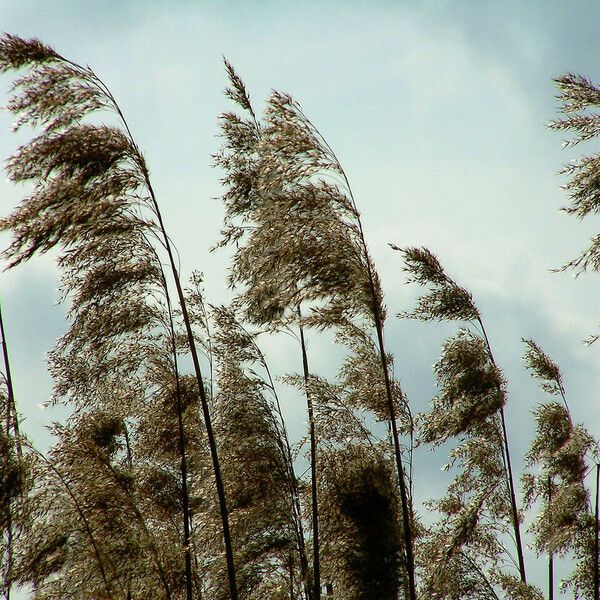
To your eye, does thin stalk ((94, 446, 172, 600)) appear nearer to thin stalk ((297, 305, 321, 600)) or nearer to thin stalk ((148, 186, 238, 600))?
thin stalk ((148, 186, 238, 600))

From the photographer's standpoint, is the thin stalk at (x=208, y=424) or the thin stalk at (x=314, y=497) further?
the thin stalk at (x=314, y=497)

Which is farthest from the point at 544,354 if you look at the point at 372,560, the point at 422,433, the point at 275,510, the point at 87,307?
the point at 87,307

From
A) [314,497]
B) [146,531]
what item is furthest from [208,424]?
[314,497]

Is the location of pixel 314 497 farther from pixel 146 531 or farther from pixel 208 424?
pixel 208 424

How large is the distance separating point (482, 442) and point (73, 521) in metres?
4.80

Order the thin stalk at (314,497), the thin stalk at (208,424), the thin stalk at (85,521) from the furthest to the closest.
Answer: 1. the thin stalk at (314,497)
2. the thin stalk at (85,521)
3. the thin stalk at (208,424)

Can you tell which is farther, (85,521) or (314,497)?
(314,497)

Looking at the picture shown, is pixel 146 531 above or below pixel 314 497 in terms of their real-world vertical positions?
below

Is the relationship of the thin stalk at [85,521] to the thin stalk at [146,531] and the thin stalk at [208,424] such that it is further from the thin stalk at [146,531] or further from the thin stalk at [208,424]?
the thin stalk at [208,424]

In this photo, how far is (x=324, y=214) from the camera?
505cm

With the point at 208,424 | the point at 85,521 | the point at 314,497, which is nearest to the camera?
the point at 208,424

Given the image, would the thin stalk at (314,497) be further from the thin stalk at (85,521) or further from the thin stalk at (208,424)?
the thin stalk at (85,521)

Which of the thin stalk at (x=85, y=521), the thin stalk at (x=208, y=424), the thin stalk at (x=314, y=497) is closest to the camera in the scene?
the thin stalk at (x=208, y=424)

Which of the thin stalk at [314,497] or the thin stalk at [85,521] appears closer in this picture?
the thin stalk at [85,521]
